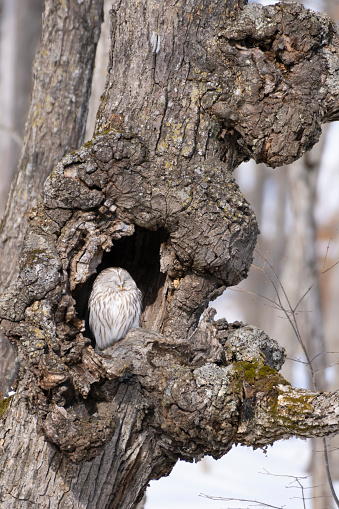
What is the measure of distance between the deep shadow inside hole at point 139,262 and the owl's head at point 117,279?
5.5 inches

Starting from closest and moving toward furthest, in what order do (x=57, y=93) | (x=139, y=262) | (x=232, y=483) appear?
(x=139, y=262) < (x=57, y=93) < (x=232, y=483)

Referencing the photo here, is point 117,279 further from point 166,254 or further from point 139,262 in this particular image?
point 166,254

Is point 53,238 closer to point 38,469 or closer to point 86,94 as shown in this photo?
point 38,469

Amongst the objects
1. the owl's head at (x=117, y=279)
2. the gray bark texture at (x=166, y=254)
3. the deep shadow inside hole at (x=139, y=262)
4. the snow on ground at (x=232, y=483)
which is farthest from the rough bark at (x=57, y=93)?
the snow on ground at (x=232, y=483)

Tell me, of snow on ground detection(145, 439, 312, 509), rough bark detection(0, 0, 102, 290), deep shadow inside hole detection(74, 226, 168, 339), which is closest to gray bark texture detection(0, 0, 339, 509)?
deep shadow inside hole detection(74, 226, 168, 339)

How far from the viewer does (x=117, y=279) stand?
463cm

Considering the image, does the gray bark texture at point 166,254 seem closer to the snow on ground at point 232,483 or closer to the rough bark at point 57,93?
the rough bark at point 57,93

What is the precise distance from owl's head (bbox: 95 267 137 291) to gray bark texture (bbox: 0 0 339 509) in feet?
1.62

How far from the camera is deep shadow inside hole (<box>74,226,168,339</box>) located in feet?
14.7

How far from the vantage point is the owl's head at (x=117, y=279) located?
4.61 metres

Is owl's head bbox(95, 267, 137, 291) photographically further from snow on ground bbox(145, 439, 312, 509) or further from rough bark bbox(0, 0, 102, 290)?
snow on ground bbox(145, 439, 312, 509)

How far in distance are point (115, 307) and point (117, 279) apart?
0.74ft

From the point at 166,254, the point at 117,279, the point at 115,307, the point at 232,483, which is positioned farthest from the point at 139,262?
the point at 232,483

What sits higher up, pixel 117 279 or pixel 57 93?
pixel 57 93
